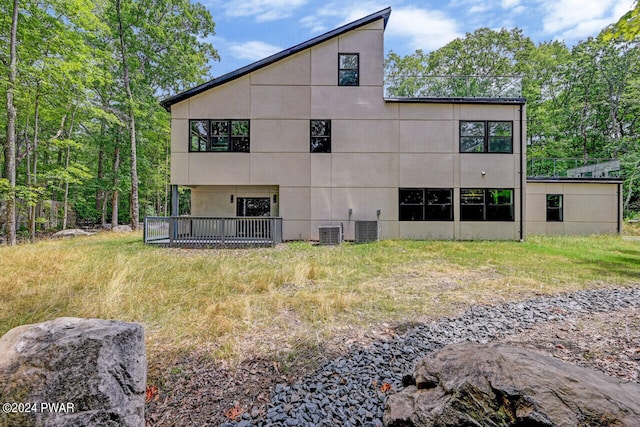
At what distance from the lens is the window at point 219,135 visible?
1283 cm

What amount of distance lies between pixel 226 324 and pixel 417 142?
11.8 meters

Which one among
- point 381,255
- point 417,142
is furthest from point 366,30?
point 381,255

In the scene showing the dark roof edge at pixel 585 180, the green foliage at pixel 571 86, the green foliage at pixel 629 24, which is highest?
the green foliage at pixel 571 86

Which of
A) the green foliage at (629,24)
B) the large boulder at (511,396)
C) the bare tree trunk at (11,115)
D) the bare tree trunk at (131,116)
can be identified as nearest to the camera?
the large boulder at (511,396)

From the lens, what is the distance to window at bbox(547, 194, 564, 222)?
14.9 metres

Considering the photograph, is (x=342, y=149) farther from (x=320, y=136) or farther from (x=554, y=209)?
(x=554, y=209)

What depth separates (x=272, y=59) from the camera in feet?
41.2

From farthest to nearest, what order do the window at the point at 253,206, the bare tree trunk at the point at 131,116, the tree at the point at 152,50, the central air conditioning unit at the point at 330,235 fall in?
1. the tree at the point at 152,50
2. the bare tree trunk at the point at 131,116
3. the window at the point at 253,206
4. the central air conditioning unit at the point at 330,235

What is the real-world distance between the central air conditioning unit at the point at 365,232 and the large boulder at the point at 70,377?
10.5 meters

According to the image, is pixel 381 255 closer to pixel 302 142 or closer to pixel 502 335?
pixel 502 335

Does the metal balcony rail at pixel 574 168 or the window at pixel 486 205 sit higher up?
the metal balcony rail at pixel 574 168

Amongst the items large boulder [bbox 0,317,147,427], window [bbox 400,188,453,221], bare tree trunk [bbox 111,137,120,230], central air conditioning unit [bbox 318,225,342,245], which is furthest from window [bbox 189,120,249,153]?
bare tree trunk [bbox 111,137,120,230]

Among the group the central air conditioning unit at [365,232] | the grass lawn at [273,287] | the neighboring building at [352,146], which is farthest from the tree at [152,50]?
the central air conditioning unit at [365,232]

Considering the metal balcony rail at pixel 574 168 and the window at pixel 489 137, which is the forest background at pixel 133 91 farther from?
the window at pixel 489 137
